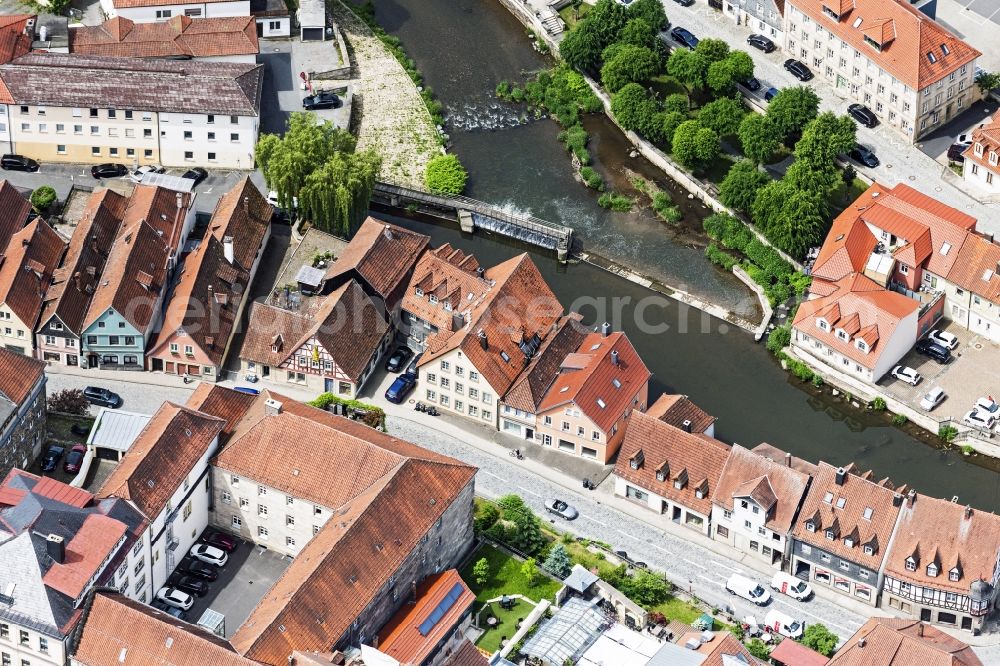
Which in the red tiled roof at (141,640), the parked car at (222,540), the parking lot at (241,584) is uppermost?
the red tiled roof at (141,640)

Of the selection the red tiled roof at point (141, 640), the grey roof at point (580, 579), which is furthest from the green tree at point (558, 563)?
the red tiled roof at point (141, 640)

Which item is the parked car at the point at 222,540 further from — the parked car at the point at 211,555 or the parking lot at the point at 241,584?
the parked car at the point at 211,555

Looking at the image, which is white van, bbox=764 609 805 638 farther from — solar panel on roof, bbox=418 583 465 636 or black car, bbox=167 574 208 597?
black car, bbox=167 574 208 597

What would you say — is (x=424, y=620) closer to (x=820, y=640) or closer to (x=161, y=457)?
(x=161, y=457)

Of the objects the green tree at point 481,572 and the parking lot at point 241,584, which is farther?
the green tree at point 481,572

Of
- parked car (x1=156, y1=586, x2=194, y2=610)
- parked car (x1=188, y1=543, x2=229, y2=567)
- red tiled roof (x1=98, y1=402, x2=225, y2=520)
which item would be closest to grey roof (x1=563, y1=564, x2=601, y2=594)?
parked car (x1=188, y1=543, x2=229, y2=567)

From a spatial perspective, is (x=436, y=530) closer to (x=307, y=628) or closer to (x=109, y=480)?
(x=307, y=628)

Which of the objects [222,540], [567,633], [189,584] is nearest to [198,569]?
[189,584]
